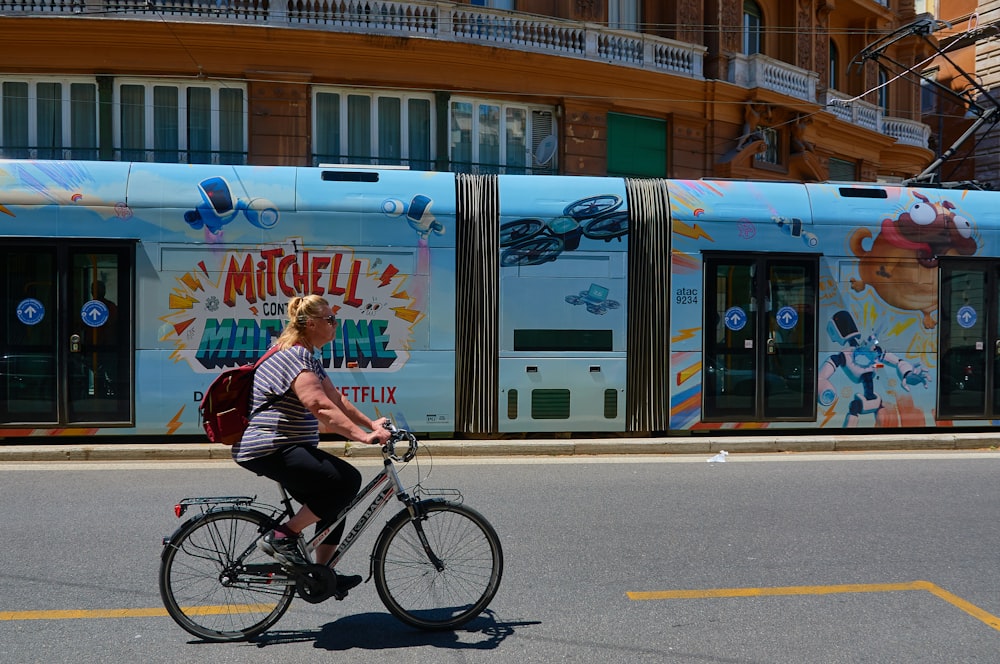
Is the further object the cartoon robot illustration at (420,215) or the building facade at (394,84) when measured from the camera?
the building facade at (394,84)

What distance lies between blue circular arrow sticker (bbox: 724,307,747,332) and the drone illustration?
66.8 inches

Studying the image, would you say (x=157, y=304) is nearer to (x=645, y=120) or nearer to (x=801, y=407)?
(x=801, y=407)

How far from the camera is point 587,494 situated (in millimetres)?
7777

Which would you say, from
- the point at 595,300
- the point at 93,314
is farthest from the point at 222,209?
the point at 595,300

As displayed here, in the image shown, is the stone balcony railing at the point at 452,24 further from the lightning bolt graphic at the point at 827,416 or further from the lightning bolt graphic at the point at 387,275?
the lightning bolt graphic at the point at 827,416

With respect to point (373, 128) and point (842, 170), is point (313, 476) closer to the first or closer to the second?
point (373, 128)

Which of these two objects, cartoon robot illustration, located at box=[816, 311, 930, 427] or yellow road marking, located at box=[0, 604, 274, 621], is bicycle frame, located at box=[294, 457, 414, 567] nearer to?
yellow road marking, located at box=[0, 604, 274, 621]

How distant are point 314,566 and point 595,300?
6.74 metres

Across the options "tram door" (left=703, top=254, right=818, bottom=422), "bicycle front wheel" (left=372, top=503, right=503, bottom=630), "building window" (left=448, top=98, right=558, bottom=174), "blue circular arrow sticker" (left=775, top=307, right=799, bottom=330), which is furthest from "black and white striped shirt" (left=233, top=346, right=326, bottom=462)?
"building window" (left=448, top=98, right=558, bottom=174)

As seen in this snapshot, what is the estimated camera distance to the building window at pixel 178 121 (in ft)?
59.8

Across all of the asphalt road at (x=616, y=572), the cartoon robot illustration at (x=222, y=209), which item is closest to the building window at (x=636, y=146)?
the cartoon robot illustration at (x=222, y=209)

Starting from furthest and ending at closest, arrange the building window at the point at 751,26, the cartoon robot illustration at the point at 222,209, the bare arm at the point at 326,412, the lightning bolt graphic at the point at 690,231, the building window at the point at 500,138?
the building window at the point at 751,26, the building window at the point at 500,138, the lightning bolt graphic at the point at 690,231, the cartoon robot illustration at the point at 222,209, the bare arm at the point at 326,412

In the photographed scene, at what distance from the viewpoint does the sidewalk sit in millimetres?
9312

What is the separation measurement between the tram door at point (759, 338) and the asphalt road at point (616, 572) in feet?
7.01
